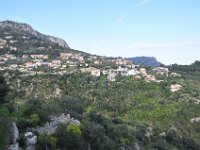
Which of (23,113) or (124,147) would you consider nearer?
(23,113)

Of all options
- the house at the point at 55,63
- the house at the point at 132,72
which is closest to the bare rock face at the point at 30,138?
the house at the point at 132,72

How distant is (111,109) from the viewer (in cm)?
9969

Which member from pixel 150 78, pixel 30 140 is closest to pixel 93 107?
pixel 150 78

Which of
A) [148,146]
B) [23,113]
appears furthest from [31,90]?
[23,113]

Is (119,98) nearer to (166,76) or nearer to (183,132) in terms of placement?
(183,132)

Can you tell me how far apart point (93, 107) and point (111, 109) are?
17.0 ft

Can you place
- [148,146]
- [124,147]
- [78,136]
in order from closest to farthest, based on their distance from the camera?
[78,136] < [124,147] < [148,146]

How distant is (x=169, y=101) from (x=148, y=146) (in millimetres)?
45014

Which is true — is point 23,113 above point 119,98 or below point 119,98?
above

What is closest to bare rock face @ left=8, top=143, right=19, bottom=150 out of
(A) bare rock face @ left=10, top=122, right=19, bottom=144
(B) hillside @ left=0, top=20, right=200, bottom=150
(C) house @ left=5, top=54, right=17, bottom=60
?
(B) hillside @ left=0, top=20, right=200, bottom=150

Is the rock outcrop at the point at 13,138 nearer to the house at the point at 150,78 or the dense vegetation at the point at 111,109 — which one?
the dense vegetation at the point at 111,109

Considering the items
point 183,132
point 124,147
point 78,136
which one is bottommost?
point 183,132

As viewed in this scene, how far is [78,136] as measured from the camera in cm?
3581

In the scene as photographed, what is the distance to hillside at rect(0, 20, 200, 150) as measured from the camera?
3478cm
